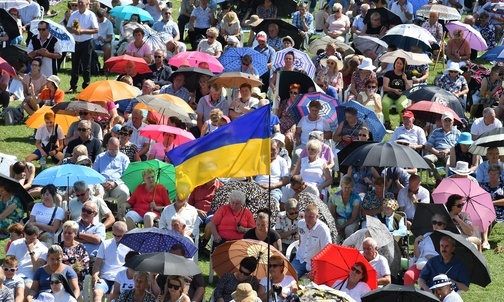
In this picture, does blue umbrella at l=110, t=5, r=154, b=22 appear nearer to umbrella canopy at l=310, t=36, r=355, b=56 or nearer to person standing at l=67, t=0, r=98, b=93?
person standing at l=67, t=0, r=98, b=93

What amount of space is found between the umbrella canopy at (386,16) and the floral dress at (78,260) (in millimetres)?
11979

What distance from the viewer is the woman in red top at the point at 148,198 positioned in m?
19.7

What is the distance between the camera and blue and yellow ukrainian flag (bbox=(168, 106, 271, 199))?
52.9 feet

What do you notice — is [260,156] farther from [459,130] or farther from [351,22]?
[351,22]

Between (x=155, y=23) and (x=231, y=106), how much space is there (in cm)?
628

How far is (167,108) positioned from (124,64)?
344 cm

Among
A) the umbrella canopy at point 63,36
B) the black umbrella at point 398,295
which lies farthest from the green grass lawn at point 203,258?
the black umbrella at point 398,295

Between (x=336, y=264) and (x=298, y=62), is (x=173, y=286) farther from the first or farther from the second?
(x=298, y=62)

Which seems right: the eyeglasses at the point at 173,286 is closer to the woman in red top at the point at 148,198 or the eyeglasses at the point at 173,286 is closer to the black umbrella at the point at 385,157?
the woman in red top at the point at 148,198

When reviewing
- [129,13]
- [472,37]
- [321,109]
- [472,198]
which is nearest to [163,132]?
[321,109]

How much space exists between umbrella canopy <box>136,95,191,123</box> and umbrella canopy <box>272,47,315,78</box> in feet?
10.2

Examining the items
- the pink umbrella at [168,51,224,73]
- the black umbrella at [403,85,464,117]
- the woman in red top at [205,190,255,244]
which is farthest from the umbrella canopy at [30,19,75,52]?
the woman in red top at [205,190,255,244]

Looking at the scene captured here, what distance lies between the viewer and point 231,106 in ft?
75.7

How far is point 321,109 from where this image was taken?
2222cm
